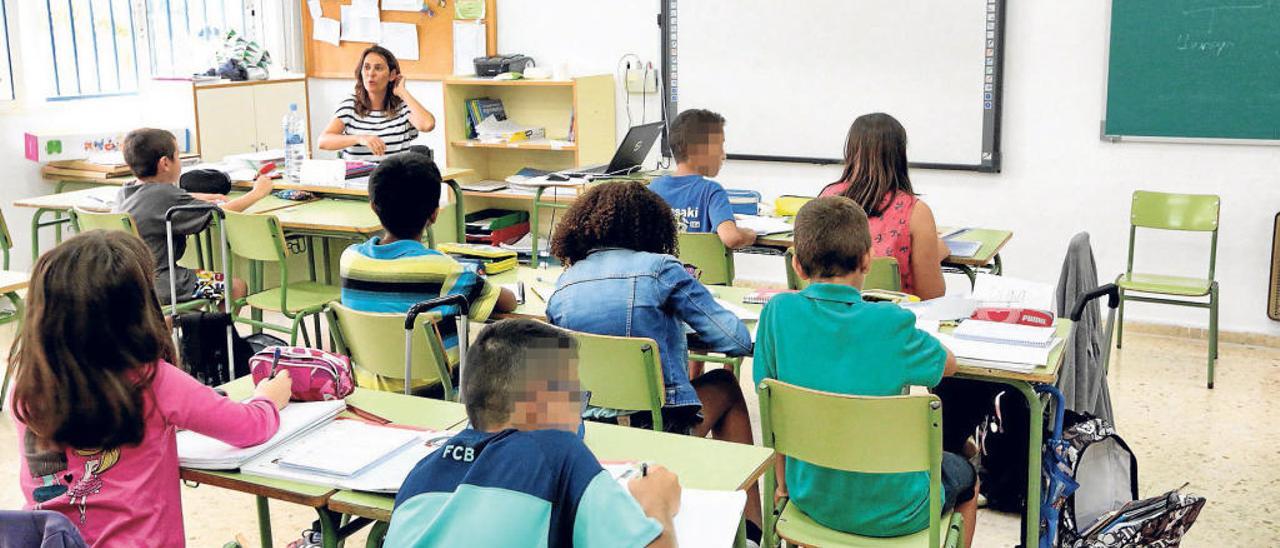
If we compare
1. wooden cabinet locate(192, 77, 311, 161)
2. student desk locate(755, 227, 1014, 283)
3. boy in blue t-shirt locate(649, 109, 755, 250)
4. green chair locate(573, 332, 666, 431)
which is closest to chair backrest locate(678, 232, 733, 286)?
boy in blue t-shirt locate(649, 109, 755, 250)

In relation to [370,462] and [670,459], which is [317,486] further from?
[670,459]

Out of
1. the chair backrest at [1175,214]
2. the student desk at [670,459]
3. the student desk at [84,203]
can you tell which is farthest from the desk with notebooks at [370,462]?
the chair backrest at [1175,214]

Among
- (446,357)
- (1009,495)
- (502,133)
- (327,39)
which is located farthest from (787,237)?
(327,39)

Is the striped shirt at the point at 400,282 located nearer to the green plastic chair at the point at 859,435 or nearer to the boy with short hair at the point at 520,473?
the green plastic chair at the point at 859,435

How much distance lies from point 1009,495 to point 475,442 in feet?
8.09

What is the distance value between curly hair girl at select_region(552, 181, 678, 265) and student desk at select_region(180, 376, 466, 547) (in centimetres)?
66

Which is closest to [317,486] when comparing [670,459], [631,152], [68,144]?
[670,459]

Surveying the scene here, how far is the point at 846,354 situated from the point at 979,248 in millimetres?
1992

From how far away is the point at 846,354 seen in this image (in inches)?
100

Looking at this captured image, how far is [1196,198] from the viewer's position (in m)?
5.32

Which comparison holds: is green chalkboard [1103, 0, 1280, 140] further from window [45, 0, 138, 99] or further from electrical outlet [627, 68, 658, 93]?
window [45, 0, 138, 99]

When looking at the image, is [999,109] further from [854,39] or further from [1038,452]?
[1038,452]

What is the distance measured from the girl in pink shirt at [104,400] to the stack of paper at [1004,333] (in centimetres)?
174

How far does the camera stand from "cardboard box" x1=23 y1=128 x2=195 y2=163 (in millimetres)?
6348
